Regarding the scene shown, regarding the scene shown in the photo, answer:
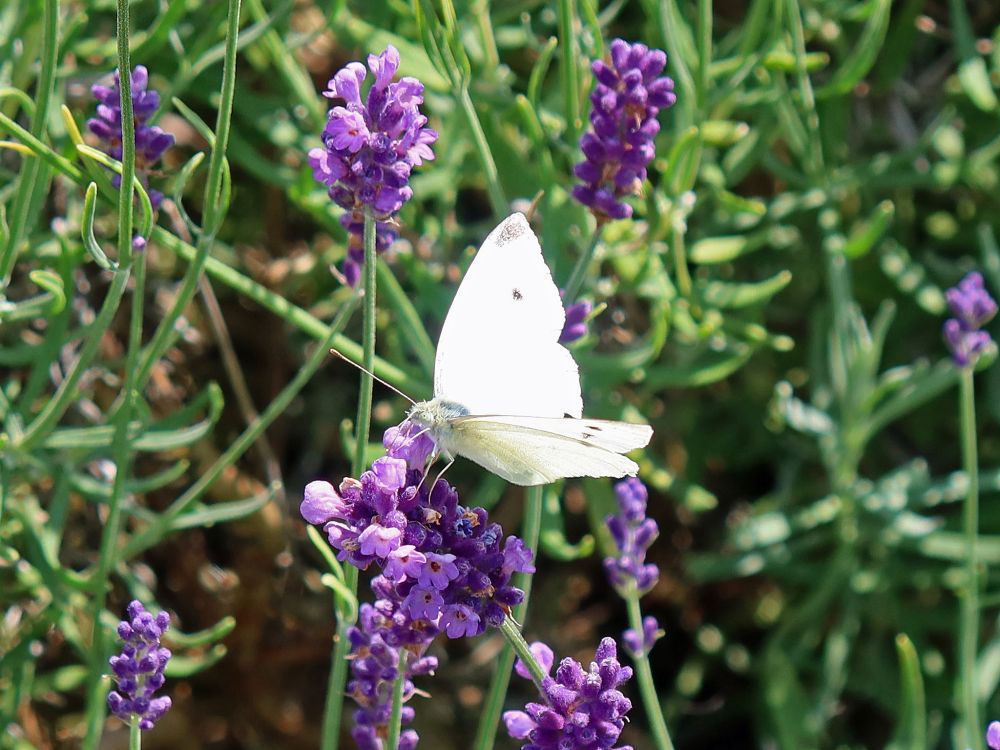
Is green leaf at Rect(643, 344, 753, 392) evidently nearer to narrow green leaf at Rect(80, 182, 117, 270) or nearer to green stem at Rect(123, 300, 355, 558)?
green stem at Rect(123, 300, 355, 558)

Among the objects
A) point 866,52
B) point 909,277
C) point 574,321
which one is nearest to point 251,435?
point 574,321

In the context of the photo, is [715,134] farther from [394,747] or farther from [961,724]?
[394,747]

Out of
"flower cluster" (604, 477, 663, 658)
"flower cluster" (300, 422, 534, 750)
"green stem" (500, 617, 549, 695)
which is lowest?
"green stem" (500, 617, 549, 695)

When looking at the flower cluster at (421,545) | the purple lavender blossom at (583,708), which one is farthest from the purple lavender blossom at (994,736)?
the flower cluster at (421,545)

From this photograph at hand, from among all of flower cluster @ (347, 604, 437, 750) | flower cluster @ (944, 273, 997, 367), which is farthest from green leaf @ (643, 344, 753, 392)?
flower cluster @ (347, 604, 437, 750)

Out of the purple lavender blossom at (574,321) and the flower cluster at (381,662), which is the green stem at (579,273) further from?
the flower cluster at (381,662)

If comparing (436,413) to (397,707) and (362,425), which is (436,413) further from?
(397,707)
